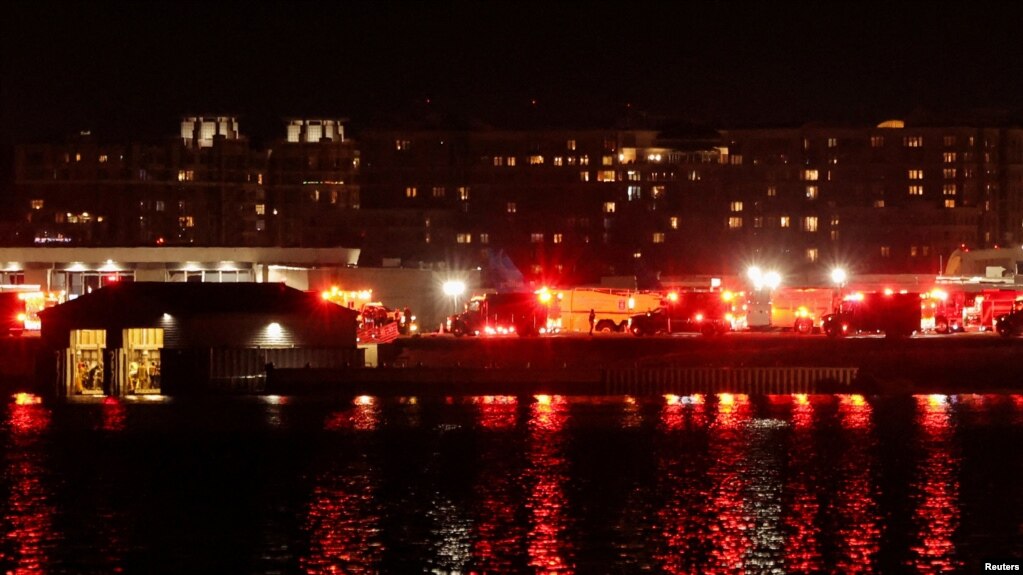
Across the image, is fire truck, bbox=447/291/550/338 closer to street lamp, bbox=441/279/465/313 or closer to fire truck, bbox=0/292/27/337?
street lamp, bbox=441/279/465/313

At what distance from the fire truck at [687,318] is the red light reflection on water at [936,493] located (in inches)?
456

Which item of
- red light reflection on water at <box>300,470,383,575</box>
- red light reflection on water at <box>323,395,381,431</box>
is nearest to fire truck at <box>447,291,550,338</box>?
red light reflection on water at <box>323,395,381,431</box>

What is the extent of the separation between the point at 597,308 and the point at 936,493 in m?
29.3

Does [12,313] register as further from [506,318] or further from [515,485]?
[515,485]

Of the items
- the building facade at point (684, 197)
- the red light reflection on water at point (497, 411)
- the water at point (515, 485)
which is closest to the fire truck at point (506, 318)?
the red light reflection on water at point (497, 411)

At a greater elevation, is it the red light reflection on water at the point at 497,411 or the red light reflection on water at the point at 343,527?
the red light reflection on water at the point at 497,411

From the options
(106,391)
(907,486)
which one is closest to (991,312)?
(907,486)

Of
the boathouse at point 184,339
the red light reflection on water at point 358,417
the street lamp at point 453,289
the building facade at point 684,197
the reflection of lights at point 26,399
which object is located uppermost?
the building facade at point 684,197

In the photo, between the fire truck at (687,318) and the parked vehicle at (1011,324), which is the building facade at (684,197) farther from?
the parked vehicle at (1011,324)

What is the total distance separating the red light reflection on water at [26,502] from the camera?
28500mm

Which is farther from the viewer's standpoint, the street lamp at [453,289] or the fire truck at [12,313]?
the street lamp at [453,289]

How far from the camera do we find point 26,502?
34.8 meters

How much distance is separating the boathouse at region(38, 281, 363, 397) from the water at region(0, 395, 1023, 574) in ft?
6.34

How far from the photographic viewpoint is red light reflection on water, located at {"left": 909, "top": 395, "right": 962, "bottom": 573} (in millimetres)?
28312
